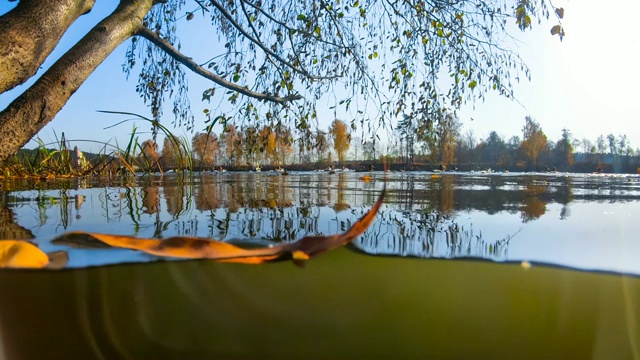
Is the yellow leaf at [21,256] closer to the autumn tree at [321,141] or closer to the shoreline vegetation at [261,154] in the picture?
the shoreline vegetation at [261,154]

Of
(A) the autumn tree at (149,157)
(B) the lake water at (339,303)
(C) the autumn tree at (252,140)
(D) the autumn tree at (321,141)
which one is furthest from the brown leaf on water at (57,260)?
(A) the autumn tree at (149,157)

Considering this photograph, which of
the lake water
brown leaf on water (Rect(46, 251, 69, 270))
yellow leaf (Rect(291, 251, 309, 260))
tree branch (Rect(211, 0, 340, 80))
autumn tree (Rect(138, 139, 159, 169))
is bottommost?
→ the lake water

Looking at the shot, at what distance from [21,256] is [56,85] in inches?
49.8

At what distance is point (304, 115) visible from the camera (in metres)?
4.08

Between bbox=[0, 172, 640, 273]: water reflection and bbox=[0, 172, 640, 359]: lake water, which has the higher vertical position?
bbox=[0, 172, 640, 273]: water reflection

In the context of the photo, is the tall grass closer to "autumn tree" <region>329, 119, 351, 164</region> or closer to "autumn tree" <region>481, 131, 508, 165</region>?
"autumn tree" <region>329, 119, 351, 164</region>

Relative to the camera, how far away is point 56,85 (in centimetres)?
193

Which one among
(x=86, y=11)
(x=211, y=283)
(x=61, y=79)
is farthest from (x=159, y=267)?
(x=86, y=11)

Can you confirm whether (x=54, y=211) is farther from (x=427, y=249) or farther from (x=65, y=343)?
(x=427, y=249)

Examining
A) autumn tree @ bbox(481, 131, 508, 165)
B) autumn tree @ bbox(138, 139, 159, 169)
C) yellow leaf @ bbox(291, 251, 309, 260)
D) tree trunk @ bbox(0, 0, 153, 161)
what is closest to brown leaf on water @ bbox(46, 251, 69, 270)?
yellow leaf @ bbox(291, 251, 309, 260)

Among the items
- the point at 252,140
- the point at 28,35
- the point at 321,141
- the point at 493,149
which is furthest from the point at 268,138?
the point at 493,149

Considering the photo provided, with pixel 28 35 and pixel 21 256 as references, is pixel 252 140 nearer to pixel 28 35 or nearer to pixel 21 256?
pixel 28 35

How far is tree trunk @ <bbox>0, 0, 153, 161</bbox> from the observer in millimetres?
1809

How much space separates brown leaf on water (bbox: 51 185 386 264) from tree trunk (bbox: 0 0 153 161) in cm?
96
